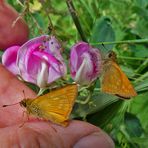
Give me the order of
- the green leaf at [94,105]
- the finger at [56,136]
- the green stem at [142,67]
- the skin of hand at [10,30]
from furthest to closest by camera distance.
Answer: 1. the green stem at [142,67]
2. the skin of hand at [10,30]
3. the green leaf at [94,105]
4. the finger at [56,136]

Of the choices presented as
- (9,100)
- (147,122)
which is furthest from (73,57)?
(147,122)

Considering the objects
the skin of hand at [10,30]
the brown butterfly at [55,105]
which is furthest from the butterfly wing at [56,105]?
the skin of hand at [10,30]

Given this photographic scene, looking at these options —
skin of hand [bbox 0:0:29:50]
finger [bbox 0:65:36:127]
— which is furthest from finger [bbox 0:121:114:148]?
skin of hand [bbox 0:0:29:50]

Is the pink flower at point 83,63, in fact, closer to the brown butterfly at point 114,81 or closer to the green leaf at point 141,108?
the brown butterfly at point 114,81

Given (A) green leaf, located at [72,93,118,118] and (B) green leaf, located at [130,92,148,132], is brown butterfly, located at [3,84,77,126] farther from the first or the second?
(B) green leaf, located at [130,92,148,132]

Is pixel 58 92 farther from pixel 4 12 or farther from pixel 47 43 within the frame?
pixel 4 12

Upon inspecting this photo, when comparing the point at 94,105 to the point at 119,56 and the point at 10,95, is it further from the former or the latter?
the point at 119,56

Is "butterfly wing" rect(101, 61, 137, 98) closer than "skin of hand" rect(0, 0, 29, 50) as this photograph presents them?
Yes
